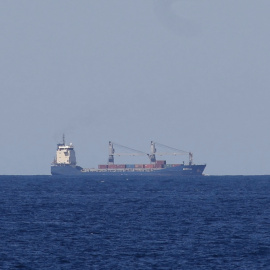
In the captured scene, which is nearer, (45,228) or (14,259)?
(14,259)

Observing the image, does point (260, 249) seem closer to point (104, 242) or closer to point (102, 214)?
point (104, 242)

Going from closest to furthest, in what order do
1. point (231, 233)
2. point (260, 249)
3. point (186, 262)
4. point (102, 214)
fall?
point (186, 262)
point (260, 249)
point (231, 233)
point (102, 214)

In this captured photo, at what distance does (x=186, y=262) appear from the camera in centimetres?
5109

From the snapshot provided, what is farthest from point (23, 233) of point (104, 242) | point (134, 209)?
point (134, 209)

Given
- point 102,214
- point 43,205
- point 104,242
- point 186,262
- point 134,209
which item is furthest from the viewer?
point 43,205

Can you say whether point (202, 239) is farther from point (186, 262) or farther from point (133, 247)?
point (186, 262)

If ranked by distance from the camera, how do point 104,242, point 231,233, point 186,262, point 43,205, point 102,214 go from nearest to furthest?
1. point 186,262
2. point 104,242
3. point 231,233
4. point 102,214
5. point 43,205

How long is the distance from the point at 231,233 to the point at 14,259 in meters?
21.1

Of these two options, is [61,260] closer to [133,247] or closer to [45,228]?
[133,247]

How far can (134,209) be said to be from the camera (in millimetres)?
93625

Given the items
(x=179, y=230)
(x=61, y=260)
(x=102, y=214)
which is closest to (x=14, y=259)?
(x=61, y=260)

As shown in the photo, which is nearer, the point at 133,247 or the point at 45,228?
the point at 133,247

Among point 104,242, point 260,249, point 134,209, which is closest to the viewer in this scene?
point 260,249

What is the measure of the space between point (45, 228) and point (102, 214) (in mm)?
16471
